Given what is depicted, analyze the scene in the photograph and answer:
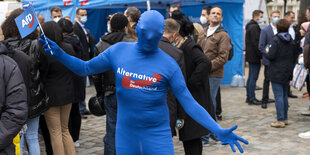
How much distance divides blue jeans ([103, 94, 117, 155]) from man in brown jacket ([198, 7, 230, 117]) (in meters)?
2.47

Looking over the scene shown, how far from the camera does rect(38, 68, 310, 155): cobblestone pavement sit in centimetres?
596

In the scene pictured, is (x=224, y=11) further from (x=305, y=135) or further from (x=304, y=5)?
(x=305, y=135)

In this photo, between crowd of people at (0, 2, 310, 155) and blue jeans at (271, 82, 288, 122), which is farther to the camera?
blue jeans at (271, 82, 288, 122)

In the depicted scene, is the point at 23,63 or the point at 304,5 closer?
the point at 23,63

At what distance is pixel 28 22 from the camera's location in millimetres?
3104

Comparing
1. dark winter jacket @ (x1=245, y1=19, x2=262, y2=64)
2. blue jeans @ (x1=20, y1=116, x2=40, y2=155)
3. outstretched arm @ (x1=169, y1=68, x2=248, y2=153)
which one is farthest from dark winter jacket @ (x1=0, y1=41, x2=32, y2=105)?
dark winter jacket @ (x1=245, y1=19, x2=262, y2=64)

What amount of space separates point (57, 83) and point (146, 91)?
7.10 ft

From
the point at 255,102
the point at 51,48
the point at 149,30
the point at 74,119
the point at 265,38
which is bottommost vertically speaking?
the point at 255,102

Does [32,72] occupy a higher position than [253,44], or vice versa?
[32,72]

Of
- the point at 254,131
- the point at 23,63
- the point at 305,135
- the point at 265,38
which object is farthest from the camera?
the point at 265,38

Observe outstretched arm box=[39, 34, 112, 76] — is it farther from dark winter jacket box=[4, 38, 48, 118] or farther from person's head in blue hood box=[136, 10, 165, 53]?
dark winter jacket box=[4, 38, 48, 118]

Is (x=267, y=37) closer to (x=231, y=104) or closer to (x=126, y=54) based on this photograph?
(x=231, y=104)

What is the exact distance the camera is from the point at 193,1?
12.7 meters

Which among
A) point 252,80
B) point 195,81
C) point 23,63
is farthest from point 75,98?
point 252,80
